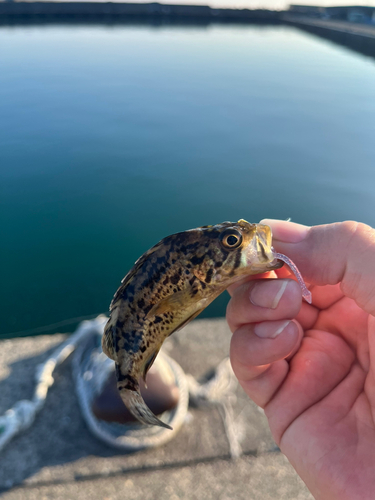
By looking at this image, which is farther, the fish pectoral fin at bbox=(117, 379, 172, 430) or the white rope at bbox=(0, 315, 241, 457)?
the white rope at bbox=(0, 315, 241, 457)

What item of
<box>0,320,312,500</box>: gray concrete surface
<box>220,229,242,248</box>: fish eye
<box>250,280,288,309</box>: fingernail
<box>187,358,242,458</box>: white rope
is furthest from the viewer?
<box>187,358,242,458</box>: white rope

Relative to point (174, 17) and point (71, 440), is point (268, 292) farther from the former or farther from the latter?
point (174, 17)

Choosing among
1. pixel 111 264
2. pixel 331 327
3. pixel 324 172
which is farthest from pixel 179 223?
pixel 331 327

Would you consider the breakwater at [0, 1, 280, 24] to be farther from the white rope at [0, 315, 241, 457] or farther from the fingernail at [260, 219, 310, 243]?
the fingernail at [260, 219, 310, 243]

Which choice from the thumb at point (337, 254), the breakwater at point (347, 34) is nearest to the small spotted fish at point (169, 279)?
the thumb at point (337, 254)

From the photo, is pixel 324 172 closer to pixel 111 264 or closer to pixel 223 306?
pixel 223 306

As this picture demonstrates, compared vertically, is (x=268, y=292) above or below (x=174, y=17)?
below

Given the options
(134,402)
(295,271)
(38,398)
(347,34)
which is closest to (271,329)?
(295,271)

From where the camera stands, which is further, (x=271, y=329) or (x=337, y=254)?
(x=271, y=329)

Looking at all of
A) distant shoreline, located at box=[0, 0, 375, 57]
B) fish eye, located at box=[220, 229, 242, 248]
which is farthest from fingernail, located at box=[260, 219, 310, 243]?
distant shoreline, located at box=[0, 0, 375, 57]
